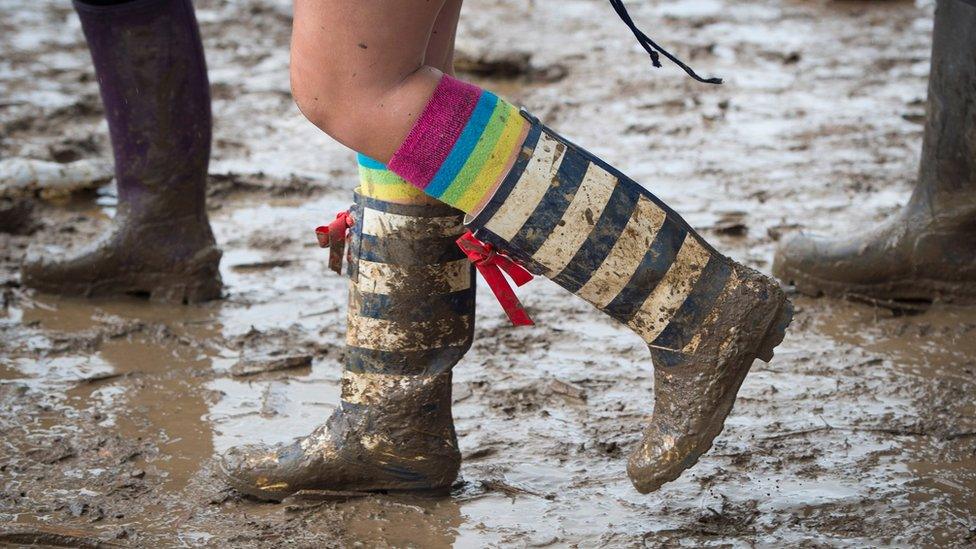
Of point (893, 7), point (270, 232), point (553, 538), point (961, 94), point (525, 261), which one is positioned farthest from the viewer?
point (893, 7)

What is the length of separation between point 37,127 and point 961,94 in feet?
9.87

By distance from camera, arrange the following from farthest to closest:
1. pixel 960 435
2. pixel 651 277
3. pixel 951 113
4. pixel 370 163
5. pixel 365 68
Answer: pixel 951 113
pixel 960 435
pixel 370 163
pixel 651 277
pixel 365 68

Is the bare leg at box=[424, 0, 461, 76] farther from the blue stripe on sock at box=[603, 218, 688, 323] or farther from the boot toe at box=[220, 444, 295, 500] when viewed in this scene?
the boot toe at box=[220, 444, 295, 500]

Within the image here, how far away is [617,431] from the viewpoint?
216cm

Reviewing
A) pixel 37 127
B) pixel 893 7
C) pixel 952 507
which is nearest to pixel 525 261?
pixel 952 507

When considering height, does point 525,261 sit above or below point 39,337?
above

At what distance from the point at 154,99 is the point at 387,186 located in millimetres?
1119

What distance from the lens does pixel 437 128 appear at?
1603 millimetres

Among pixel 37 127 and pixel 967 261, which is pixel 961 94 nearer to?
pixel 967 261

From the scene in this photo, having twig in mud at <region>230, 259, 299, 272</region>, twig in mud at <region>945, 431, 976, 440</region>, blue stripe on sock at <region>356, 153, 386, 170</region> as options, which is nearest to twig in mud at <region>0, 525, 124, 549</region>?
blue stripe on sock at <region>356, 153, 386, 170</region>

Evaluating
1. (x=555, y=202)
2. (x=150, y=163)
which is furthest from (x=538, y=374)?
(x=150, y=163)

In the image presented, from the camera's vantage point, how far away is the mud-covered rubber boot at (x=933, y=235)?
2.58 meters

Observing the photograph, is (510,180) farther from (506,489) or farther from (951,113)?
(951,113)

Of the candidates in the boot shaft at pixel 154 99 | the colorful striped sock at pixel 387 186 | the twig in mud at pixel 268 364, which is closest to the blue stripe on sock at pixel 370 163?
the colorful striped sock at pixel 387 186
